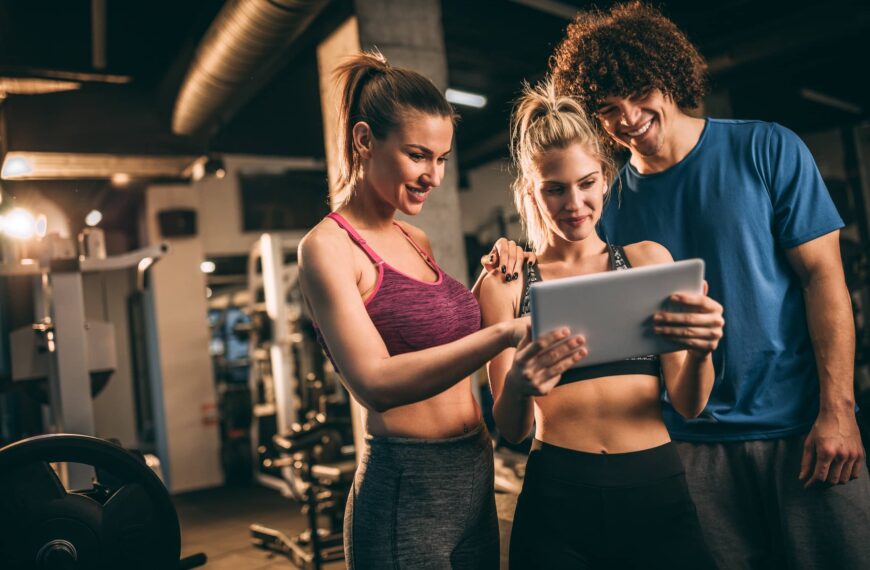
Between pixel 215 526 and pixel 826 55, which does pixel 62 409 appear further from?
pixel 826 55

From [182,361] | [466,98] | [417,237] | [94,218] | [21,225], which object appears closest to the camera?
[417,237]

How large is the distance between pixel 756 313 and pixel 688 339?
A: 49cm

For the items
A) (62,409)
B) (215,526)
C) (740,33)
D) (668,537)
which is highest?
(740,33)

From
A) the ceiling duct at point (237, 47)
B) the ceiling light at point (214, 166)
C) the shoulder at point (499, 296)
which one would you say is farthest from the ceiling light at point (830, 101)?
the shoulder at point (499, 296)

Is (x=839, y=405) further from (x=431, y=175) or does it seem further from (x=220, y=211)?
(x=220, y=211)

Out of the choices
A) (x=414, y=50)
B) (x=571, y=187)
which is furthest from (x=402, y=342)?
(x=414, y=50)

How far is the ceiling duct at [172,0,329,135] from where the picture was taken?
3398 mm

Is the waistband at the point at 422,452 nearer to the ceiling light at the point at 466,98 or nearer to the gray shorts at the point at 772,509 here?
the gray shorts at the point at 772,509

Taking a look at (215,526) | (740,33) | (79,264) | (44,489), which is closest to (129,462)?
(44,489)

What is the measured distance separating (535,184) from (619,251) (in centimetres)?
26

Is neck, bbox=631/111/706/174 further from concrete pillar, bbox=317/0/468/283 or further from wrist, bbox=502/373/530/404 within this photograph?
concrete pillar, bbox=317/0/468/283

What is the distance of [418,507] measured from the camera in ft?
4.36

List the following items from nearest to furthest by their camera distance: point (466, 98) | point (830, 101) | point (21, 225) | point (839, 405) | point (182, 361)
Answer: point (839, 405), point (21, 225), point (466, 98), point (182, 361), point (830, 101)

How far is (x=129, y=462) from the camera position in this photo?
2.21 m
